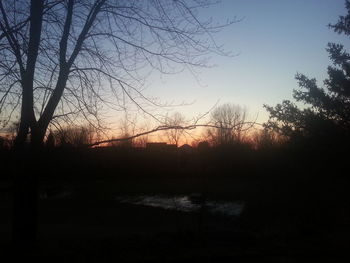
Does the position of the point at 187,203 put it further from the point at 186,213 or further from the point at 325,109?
the point at 325,109

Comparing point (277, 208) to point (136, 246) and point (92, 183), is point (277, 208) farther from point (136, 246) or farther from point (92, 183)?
point (92, 183)

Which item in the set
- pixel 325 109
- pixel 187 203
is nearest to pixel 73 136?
pixel 325 109

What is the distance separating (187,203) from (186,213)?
21.6 feet

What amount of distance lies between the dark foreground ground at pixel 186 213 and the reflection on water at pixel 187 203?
4.56ft

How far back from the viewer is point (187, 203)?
3331cm

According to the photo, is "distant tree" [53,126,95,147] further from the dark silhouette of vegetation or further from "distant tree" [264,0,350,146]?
"distant tree" [264,0,350,146]

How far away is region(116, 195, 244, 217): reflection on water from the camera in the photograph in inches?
1102

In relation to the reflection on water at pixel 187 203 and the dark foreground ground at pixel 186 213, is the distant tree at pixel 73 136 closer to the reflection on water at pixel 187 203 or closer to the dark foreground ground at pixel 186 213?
the dark foreground ground at pixel 186 213

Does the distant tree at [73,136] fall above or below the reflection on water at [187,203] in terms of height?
above

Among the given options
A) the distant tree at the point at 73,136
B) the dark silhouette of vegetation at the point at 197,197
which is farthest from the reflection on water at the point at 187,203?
the distant tree at the point at 73,136

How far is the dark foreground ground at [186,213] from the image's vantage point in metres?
9.32

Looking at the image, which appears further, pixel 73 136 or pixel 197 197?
pixel 197 197

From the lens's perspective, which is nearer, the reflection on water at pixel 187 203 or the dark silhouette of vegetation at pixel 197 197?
the dark silhouette of vegetation at pixel 197 197

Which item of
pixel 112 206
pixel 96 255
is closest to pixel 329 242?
pixel 96 255
